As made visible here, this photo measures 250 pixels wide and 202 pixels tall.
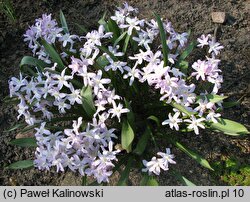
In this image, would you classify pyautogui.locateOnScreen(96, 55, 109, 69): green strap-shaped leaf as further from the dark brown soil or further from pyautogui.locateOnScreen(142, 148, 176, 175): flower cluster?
the dark brown soil

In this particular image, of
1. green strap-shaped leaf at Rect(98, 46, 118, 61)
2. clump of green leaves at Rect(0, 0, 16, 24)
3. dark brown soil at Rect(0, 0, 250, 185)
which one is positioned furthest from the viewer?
clump of green leaves at Rect(0, 0, 16, 24)

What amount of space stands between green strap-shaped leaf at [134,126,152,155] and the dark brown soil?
13.8 inches

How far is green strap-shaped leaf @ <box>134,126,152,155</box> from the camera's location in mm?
2597

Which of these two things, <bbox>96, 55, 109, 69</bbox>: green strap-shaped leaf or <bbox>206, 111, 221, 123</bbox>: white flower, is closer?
<bbox>206, 111, 221, 123</bbox>: white flower

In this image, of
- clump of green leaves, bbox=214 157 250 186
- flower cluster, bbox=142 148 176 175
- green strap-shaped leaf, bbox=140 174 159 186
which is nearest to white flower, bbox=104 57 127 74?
flower cluster, bbox=142 148 176 175

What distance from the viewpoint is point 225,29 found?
3.73 meters

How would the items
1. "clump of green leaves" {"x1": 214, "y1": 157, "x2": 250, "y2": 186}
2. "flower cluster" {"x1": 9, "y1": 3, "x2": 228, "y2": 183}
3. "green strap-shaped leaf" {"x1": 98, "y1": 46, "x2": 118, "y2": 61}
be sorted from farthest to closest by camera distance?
"clump of green leaves" {"x1": 214, "y1": 157, "x2": 250, "y2": 186}
"green strap-shaped leaf" {"x1": 98, "y1": 46, "x2": 118, "y2": 61}
"flower cluster" {"x1": 9, "y1": 3, "x2": 228, "y2": 183}

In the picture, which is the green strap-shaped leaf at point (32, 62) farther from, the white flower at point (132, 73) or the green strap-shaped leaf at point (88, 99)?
the white flower at point (132, 73)

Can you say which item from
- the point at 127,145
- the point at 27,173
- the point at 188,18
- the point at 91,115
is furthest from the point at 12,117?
the point at 188,18

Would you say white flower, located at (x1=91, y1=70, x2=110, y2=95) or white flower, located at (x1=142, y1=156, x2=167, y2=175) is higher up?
white flower, located at (x1=91, y1=70, x2=110, y2=95)

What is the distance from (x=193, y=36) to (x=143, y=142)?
1382 mm

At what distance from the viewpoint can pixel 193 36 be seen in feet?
12.0

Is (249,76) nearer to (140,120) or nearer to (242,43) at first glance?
(242,43)

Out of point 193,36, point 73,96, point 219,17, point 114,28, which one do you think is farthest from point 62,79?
point 219,17
